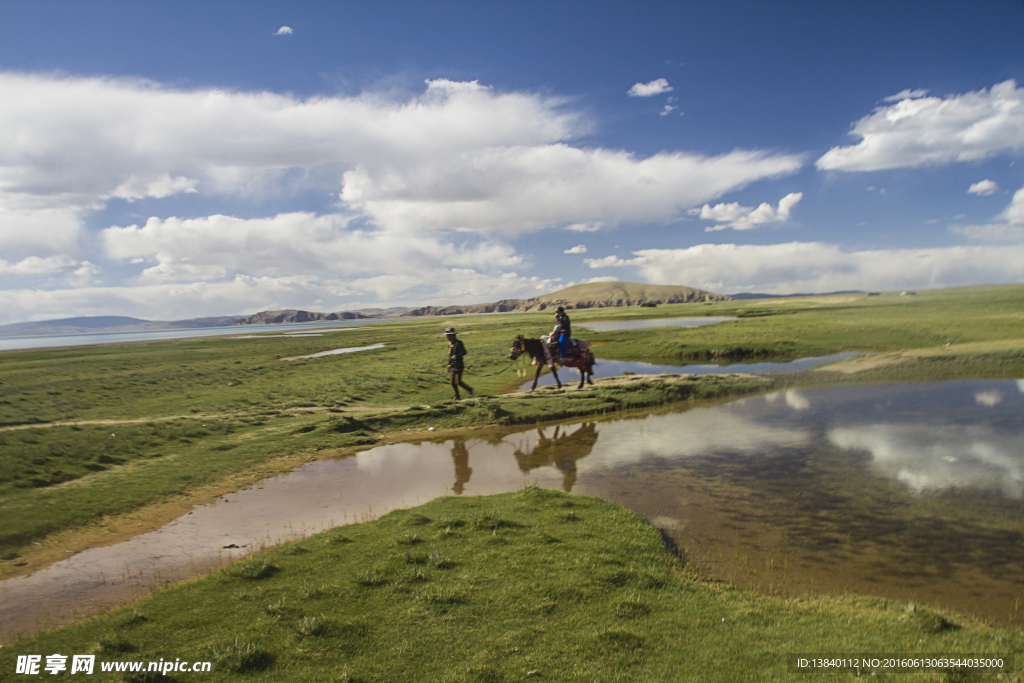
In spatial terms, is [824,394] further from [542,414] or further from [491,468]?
[491,468]

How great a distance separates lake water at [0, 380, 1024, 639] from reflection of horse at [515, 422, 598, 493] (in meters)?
0.10

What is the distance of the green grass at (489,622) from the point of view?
5328 millimetres

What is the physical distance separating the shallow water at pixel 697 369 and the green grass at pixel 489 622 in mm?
20876

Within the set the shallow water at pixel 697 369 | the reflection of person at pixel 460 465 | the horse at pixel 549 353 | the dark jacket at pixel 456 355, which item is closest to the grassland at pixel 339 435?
the reflection of person at pixel 460 465

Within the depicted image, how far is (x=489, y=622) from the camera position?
614cm

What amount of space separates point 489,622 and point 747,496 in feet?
25.6

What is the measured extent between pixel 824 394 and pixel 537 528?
19100 millimetres

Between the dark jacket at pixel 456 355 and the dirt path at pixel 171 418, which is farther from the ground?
the dark jacket at pixel 456 355

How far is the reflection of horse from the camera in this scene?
45.5ft

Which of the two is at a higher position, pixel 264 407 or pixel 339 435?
pixel 264 407

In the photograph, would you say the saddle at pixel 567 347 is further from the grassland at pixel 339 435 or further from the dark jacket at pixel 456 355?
the dark jacket at pixel 456 355

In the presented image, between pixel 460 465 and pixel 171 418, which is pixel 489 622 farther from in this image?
pixel 171 418

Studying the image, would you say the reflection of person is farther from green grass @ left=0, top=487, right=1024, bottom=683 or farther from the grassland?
Answer: green grass @ left=0, top=487, right=1024, bottom=683

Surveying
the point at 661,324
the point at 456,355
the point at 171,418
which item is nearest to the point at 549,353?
the point at 456,355
